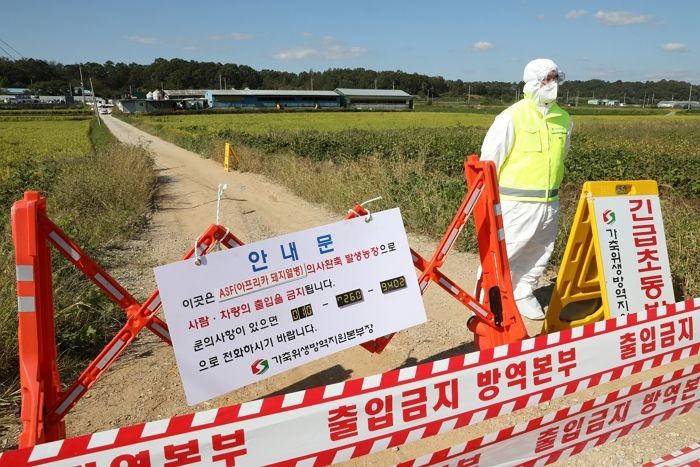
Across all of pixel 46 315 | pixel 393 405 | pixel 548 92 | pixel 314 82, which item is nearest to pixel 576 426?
pixel 393 405

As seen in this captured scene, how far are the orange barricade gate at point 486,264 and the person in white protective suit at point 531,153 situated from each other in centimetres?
82

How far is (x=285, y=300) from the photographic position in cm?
269

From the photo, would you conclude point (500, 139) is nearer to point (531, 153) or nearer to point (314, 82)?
point (531, 153)

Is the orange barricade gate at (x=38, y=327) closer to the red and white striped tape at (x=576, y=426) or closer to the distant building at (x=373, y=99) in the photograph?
the red and white striped tape at (x=576, y=426)

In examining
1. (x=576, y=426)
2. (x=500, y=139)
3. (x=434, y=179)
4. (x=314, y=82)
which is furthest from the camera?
(x=314, y=82)

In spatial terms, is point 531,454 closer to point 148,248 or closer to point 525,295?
point 525,295

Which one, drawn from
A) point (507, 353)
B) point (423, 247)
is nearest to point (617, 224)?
point (507, 353)

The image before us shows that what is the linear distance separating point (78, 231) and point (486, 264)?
5.82 metres

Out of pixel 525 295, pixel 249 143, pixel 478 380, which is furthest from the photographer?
pixel 249 143

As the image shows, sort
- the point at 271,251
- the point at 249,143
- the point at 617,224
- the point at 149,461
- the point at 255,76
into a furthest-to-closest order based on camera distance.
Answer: the point at 255,76
the point at 249,143
the point at 617,224
the point at 271,251
the point at 149,461

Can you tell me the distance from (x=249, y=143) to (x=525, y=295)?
1697cm

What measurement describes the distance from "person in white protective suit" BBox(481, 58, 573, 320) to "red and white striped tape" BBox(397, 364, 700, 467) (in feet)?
5.36

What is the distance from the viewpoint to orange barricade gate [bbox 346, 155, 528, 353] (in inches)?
129

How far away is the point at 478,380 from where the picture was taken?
2434mm
